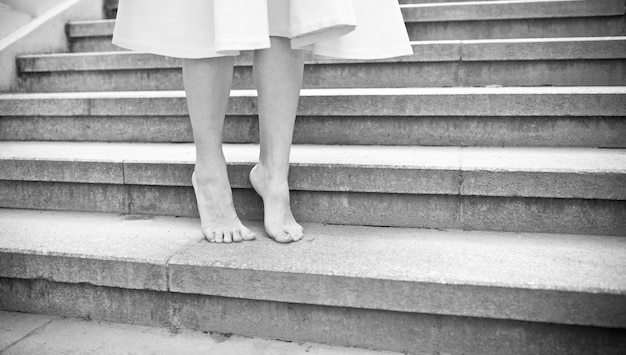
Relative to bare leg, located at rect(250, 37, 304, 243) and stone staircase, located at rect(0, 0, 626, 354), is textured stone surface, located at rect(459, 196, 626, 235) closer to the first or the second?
stone staircase, located at rect(0, 0, 626, 354)

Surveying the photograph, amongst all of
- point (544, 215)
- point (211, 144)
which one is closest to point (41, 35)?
point (211, 144)

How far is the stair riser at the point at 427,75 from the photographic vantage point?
103 inches

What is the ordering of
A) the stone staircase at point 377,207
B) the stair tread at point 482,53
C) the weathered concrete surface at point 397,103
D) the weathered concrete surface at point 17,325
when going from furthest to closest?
the stair tread at point 482,53, the weathered concrete surface at point 397,103, the weathered concrete surface at point 17,325, the stone staircase at point 377,207

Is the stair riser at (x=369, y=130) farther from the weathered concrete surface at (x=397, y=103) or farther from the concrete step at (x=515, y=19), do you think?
the concrete step at (x=515, y=19)

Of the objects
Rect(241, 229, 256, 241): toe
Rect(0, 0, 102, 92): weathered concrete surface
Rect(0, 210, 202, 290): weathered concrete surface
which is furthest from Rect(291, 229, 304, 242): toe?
Rect(0, 0, 102, 92): weathered concrete surface

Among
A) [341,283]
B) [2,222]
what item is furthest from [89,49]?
[341,283]

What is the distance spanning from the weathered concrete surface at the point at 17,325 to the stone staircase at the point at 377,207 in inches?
1.6

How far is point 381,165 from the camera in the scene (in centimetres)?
196

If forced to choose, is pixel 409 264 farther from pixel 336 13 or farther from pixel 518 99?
pixel 518 99

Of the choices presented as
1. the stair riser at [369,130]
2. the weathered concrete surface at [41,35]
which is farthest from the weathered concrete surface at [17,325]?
the weathered concrete surface at [41,35]

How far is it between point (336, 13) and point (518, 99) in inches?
44.1

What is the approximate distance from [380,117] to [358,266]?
1023mm

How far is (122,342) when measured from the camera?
1619 mm

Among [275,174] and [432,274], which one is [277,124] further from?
[432,274]
